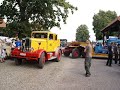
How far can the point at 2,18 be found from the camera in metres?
24.0

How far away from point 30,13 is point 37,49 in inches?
379

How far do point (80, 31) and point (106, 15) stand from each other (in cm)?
3837

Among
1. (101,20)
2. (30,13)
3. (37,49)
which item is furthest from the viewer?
(101,20)

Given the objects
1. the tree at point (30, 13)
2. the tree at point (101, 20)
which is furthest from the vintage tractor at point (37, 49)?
the tree at point (101, 20)

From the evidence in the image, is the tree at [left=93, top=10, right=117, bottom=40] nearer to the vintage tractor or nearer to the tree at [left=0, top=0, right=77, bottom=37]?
the tree at [left=0, top=0, right=77, bottom=37]

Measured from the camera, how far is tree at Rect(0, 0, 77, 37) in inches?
899

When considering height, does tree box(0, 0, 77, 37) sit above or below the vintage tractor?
above

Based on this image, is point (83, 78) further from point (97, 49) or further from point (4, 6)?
point (4, 6)

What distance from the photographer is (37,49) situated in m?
14.8

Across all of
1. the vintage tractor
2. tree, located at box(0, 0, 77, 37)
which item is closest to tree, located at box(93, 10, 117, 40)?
tree, located at box(0, 0, 77, 37)

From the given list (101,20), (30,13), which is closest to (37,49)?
(30,13)

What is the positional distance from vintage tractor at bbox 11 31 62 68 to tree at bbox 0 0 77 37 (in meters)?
6.37

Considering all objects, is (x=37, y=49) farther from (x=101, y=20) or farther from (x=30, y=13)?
(x=101, y=20)

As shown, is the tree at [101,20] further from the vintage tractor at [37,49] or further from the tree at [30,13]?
the vintage tractor at [37,49]
